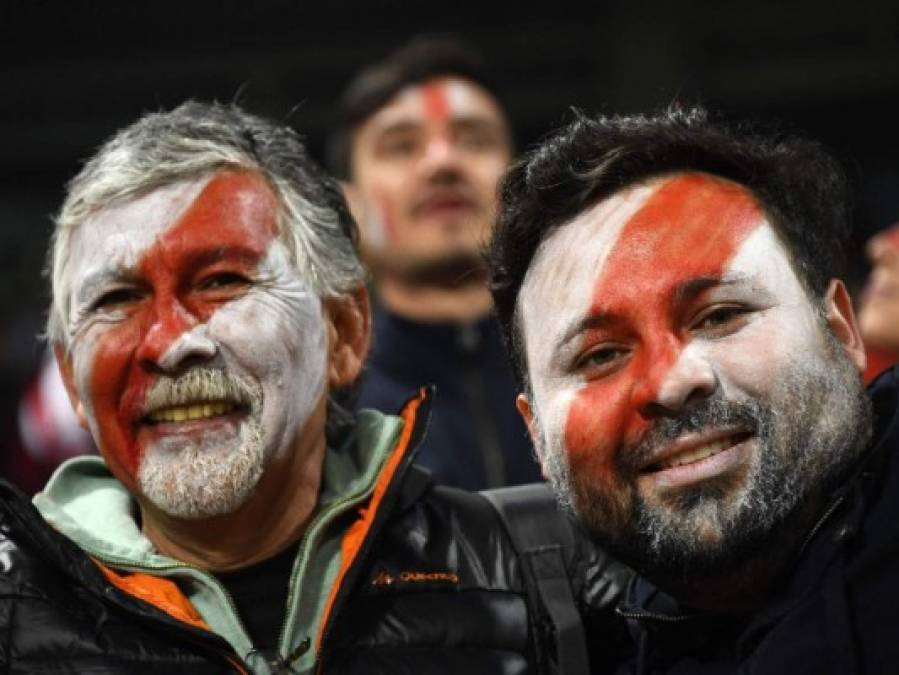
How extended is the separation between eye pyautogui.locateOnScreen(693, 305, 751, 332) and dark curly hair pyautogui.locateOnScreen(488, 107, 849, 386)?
15cm

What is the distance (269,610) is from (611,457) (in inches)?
24.3

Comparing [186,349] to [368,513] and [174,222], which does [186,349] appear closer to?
[174,222]

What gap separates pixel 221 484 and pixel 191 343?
0.23m

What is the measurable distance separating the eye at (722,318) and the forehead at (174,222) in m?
0.79

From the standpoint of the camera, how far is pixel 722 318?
A: 1.84 metres

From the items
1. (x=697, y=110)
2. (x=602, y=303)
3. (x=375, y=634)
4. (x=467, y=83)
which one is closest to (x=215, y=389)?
(x=375, y=634)

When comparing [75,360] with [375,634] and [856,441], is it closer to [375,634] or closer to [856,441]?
[375,634]

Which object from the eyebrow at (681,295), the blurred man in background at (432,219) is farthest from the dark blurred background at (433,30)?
the eyebrow at (681,295)

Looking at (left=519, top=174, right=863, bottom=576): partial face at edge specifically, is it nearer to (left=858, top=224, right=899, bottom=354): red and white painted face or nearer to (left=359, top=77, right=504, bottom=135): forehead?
(left=858, top=224, right=899, bottom=354): red and white painted face

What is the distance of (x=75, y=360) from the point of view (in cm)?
218

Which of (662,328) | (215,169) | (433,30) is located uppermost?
(433,30)

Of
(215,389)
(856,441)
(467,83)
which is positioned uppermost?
(467,83)

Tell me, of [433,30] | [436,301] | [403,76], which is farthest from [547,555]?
[433,30]

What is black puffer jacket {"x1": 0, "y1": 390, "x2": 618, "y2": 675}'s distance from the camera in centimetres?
193
